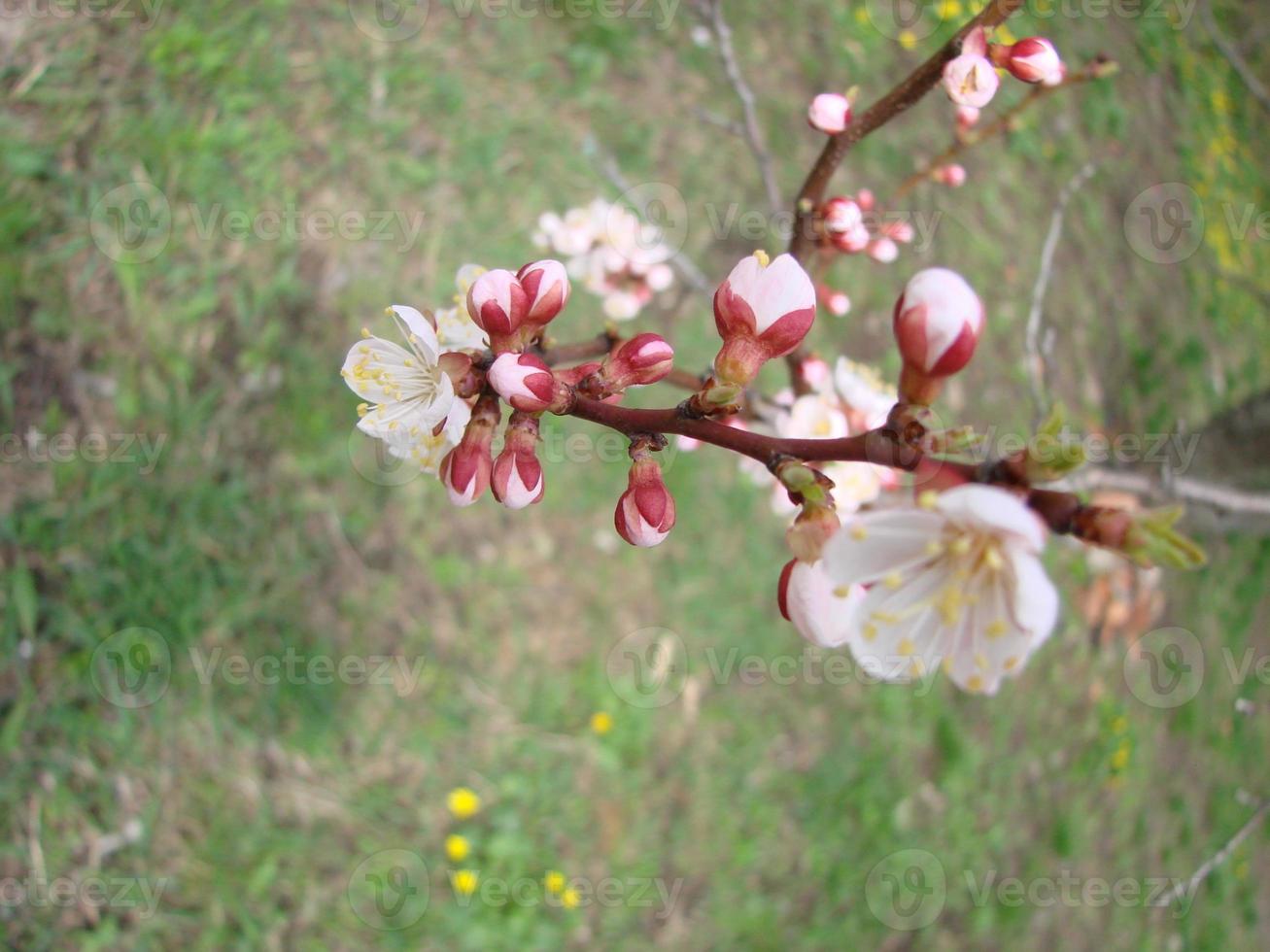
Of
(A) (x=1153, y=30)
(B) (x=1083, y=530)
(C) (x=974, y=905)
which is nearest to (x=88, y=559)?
→ (B) (x=1083, y=530)

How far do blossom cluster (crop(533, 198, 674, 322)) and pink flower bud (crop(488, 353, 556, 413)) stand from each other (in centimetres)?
115

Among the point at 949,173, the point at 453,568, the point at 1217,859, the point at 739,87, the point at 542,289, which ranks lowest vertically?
A: the point at 453,568

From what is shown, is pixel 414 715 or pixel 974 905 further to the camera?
pixel 974 905

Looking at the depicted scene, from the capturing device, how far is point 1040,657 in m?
4.04

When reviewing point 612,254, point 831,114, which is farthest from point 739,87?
point 831,114

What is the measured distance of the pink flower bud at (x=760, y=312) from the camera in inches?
44.5

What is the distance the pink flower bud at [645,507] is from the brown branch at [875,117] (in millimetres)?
600

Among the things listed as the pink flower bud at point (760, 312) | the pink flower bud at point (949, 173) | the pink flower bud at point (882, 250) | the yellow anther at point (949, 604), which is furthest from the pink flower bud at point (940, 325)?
the pink flower bud at point (949, 173)

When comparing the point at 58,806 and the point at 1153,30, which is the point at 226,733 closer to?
the point at 58,806

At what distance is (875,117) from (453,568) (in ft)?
7.82

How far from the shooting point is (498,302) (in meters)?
1.20

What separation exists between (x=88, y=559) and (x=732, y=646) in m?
2.42

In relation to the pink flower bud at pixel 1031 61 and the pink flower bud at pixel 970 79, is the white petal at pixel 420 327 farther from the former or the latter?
the pink flower bud at pixel 1031 61

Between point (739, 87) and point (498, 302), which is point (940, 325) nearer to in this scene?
point (498, 302)
